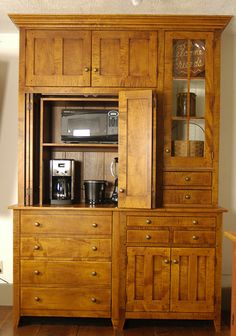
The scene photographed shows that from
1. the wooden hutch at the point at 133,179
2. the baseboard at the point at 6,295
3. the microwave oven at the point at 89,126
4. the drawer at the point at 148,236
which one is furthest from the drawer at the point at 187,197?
the baseboard at the point at 6,295

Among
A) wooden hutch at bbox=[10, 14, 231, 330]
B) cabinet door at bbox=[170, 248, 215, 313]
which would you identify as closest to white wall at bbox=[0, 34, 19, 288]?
wooden hutch at bbox=[10, 14, 231, 330]

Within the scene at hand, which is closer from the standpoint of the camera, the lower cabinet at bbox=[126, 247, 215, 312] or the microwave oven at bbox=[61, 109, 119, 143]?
the lower cabinet at bbox=[126, 247, 215, 312]

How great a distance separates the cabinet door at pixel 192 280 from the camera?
291 centimetres

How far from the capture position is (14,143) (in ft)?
11.4

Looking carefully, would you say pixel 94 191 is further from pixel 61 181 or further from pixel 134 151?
pixel 134 151

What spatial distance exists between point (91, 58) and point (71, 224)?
4.23 ft

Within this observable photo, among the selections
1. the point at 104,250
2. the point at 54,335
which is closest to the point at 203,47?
the point at 104,250

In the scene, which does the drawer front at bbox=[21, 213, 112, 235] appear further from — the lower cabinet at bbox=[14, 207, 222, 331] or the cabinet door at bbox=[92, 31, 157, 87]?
the cabinet door at bbox=[92, 31, 157, 87]

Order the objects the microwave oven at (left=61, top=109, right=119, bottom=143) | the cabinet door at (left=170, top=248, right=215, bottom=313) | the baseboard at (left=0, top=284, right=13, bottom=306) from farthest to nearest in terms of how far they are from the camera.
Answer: the baseboard at (left=0, top=284, right=13, bottom=306)
the microwave oven at (left=61, top=109, right=119, bottom=143)
the cabinet door at (left=170, top=248, right=215, bottom=313)

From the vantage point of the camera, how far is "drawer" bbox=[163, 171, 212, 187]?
302 centimetres

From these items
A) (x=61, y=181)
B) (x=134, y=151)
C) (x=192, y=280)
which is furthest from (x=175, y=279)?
(x=61, y=181)

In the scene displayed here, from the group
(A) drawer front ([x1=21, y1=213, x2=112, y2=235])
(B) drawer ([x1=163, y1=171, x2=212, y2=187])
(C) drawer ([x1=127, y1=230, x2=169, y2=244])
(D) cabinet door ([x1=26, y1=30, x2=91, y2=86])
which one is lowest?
(C) drawer ([x1=127, y1=230, x2=169, y2=244])

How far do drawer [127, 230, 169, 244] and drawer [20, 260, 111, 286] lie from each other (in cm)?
27

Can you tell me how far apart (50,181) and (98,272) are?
0.84 m
